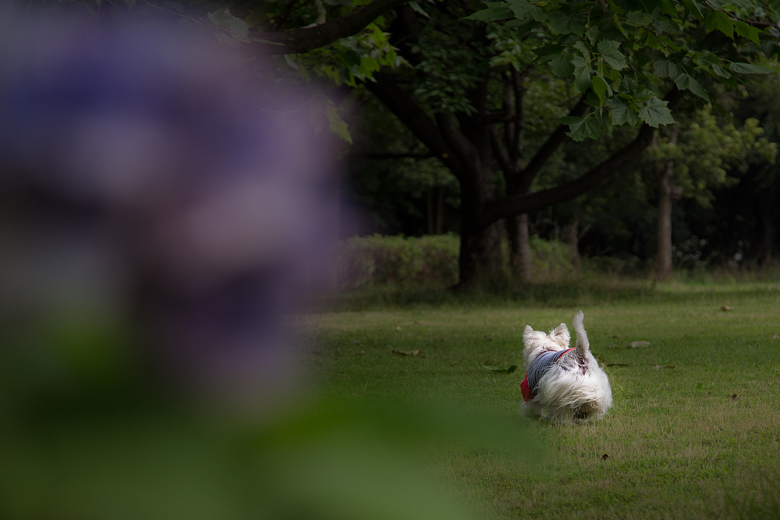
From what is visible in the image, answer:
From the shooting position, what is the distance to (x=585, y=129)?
3.83 metres

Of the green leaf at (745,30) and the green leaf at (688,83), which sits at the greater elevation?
the green leaf at (745,30)

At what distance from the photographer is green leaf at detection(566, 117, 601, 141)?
3.77 m

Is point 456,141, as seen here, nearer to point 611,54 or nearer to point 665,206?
point 611,54

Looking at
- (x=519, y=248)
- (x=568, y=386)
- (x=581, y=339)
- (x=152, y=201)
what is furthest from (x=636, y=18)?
(x=519, y=248)

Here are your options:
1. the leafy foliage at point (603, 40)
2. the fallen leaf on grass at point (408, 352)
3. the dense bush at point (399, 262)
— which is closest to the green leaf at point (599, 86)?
the leafy foliage at point (603, 40)

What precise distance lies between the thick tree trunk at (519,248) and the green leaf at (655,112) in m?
12.7

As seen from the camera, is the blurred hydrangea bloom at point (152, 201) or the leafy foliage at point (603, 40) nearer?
the blurred hydrangea bloom at point (152, 201)

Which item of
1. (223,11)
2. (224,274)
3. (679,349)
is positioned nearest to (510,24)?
(223,11)

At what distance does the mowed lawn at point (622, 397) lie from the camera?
278 centimetres

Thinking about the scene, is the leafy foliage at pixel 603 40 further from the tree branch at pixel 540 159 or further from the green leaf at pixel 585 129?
the tree branch at pixel 540 159

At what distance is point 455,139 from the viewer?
14.6m

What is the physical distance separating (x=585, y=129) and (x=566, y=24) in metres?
0.54

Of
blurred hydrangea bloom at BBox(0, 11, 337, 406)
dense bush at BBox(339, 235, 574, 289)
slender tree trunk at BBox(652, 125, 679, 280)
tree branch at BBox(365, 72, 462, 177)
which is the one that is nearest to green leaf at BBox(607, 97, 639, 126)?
blurred hydrangea bloom at BBox(0, 11, 337, 406)

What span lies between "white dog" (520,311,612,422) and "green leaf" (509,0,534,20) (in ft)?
5.29
